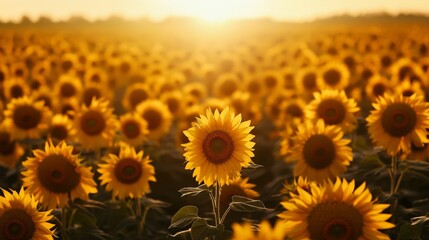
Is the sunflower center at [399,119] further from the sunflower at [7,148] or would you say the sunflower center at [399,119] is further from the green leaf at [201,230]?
the sunflower at [7,148]

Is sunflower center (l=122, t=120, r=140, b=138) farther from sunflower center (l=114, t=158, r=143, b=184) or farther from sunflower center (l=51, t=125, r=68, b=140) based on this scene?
sunflower center (l=114, t=158, r=143, b=184)

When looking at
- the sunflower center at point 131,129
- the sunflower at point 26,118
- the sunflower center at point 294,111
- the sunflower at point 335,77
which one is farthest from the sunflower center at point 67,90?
the sunflower at point 335,77

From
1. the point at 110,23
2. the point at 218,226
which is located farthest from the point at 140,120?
the point at 110,23

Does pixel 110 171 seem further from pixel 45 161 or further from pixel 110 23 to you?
pixel 110 23

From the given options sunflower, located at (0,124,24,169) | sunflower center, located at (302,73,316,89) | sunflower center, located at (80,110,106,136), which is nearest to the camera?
sunflower center, located at (80,110,106,136)

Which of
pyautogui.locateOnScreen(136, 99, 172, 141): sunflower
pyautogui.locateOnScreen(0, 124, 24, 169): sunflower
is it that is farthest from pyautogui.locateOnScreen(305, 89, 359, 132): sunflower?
pyautogui.locateOnScreen(0, 124, 24, 169): sunflower

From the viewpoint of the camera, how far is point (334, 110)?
7.85 metres

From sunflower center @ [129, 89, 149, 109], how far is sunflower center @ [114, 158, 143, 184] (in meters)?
5.74

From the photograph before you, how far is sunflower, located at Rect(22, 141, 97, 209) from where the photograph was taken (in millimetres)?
6047

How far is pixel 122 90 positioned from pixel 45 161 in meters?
12.3

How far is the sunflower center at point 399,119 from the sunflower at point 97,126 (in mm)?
3845

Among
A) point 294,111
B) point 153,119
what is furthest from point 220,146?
point 294,111

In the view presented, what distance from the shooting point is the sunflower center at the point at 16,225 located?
14.9 ft

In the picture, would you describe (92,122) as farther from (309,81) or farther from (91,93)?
(309,81)
